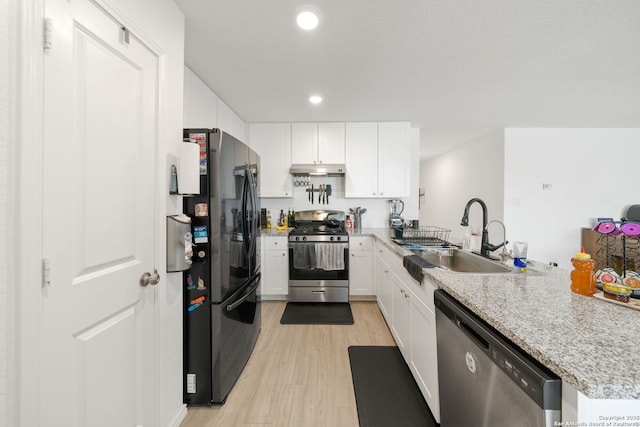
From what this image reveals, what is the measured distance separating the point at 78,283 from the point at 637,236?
2079 mm

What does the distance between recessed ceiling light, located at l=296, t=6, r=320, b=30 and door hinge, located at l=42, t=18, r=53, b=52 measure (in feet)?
3.91

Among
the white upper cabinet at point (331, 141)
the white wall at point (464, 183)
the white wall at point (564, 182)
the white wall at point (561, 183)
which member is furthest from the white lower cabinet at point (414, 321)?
the white wall at point (564, 182)

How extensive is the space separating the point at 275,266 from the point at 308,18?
2.59 m

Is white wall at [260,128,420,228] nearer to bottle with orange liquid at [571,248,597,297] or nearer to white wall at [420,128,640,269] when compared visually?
white wall at [420,128,640,269]

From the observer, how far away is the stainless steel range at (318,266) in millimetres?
3053

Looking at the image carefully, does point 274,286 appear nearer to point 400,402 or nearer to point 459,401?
point 400,402

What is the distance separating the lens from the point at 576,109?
3008mm

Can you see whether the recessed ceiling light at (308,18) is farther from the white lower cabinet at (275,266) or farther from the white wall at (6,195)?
the white lower cabinet at (275,266)

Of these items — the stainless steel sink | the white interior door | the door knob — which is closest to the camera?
the white interior door

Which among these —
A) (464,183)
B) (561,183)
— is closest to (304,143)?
(464,183)

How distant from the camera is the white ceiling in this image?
150cm

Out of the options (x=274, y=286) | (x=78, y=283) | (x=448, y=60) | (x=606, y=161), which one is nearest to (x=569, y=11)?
(x=448, y=60)

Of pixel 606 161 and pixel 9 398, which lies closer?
pixel 9 398

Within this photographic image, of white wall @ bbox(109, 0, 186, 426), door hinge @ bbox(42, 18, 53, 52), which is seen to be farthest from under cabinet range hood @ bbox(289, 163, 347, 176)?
door hinge @ bbox(42, 18, 53, 52)
